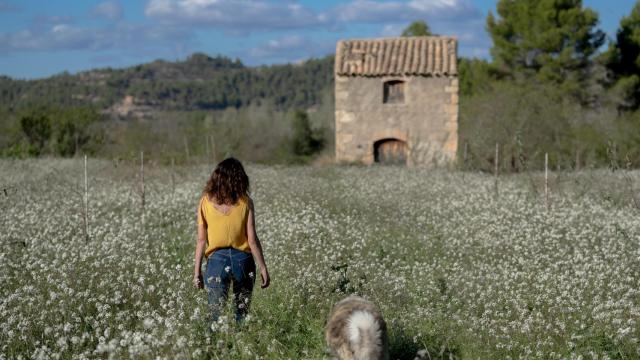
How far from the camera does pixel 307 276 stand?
844cm

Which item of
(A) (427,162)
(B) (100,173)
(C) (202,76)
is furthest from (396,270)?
(C) (202,76)

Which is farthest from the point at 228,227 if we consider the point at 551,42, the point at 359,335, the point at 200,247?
the point at 551,42

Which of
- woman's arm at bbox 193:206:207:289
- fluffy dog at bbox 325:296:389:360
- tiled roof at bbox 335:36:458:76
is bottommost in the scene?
fluffy dog at bbox 325:296:389:360

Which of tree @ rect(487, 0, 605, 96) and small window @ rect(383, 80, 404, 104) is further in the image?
tree @ rect(487, 0, 605, 96)

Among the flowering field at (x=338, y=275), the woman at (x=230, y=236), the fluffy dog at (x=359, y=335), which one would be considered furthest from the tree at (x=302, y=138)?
the fluffy dog at (x=359, y=335)

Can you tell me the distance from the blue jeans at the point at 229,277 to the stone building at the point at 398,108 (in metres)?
21.2

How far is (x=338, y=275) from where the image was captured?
861cm

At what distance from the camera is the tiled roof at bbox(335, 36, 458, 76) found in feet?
93.4

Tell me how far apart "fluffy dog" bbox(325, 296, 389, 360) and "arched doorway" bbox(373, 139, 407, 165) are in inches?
901

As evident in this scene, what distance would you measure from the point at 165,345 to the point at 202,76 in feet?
373

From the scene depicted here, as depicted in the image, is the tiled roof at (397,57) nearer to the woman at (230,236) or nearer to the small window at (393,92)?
the small window at (393,92)

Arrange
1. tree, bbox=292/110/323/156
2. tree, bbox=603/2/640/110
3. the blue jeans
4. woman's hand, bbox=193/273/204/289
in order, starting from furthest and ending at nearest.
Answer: tree, bbox=292/110/323/156 → tree, bbox=603/2/640/110 → woman's hand, bbox=193/273/204/289 → the blue jeans

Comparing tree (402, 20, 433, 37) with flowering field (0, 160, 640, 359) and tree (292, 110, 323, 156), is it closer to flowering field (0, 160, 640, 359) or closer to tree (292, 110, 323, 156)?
tree (292, 110, 323, 156)

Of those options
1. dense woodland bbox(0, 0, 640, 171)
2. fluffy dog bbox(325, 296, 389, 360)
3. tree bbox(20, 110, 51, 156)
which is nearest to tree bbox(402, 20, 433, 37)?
dense woodland bbox(0, 0, 640, 171)
